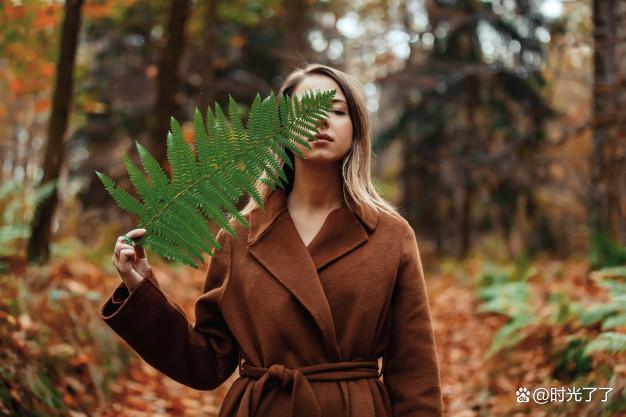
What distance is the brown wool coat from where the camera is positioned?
7.03 ft

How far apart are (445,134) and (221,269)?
14.3 m

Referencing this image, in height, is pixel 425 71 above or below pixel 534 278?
above

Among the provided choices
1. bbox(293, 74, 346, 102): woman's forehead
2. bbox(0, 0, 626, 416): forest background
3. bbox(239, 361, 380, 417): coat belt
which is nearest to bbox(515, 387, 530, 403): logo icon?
bbox(0, 0, 626, 416): forest background

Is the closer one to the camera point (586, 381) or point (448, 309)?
point (586, 381)

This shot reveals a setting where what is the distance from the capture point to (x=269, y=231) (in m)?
2.38

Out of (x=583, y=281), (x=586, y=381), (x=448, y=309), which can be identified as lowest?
(x=448, y=309)

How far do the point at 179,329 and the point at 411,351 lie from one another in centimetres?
86

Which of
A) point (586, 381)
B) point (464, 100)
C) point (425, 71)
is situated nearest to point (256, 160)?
point (586, 381)

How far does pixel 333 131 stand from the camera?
7.62 ft

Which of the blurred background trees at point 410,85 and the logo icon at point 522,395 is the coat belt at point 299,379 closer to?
the logo icon at point 522,395

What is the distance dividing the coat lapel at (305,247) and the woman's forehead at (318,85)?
422 millimetres

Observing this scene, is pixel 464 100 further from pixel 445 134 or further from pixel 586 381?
pixel 586 381

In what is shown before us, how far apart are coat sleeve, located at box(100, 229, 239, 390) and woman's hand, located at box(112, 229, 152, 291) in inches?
1.0

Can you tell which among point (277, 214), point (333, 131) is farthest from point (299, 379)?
point (333, 131)
